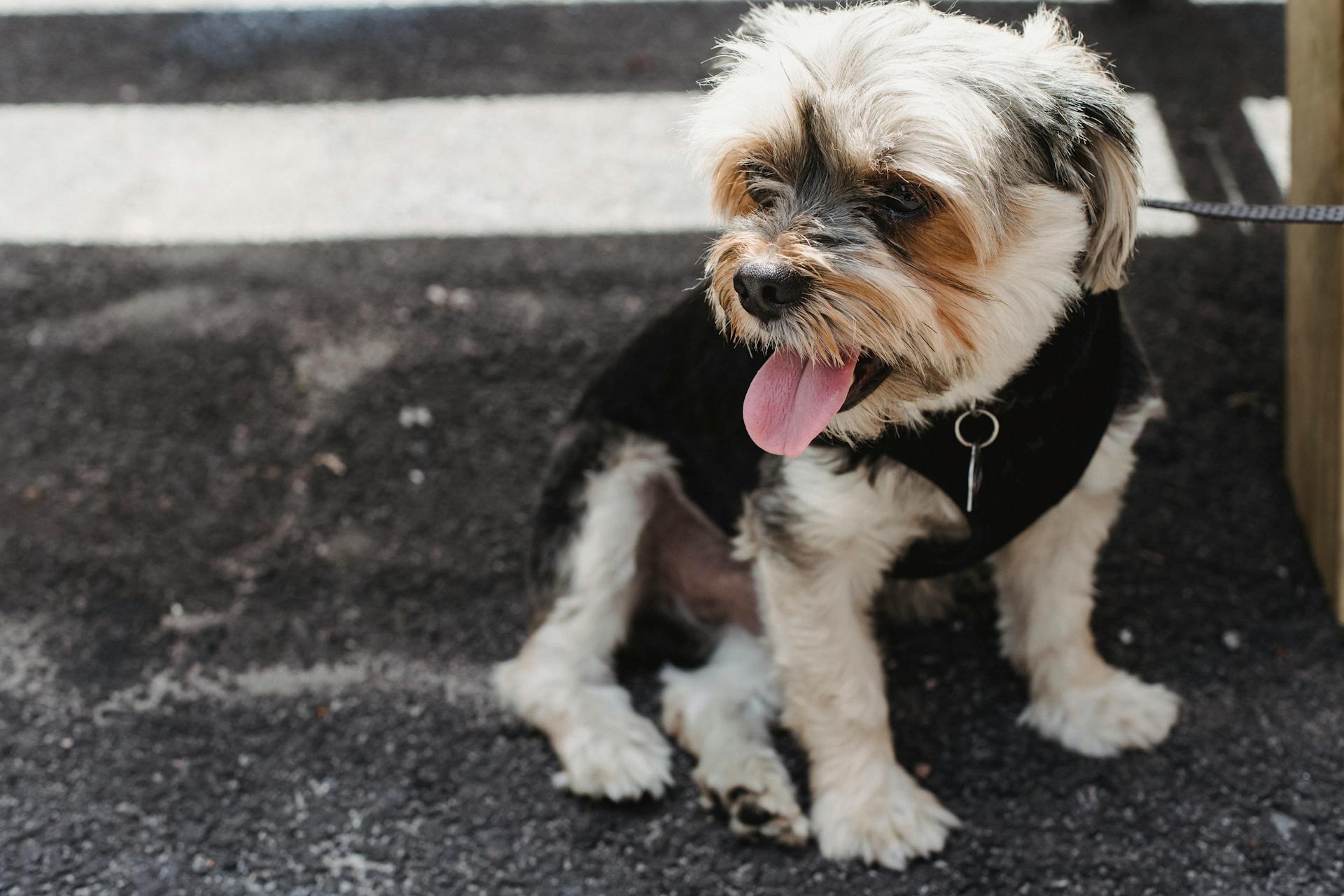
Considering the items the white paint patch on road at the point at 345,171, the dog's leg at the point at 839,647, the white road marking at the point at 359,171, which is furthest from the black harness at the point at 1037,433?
the white paint patch on road at the point at 345,171

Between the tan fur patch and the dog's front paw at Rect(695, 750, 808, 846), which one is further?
the dog's front paw at Rect(695, 750, 808, 846)

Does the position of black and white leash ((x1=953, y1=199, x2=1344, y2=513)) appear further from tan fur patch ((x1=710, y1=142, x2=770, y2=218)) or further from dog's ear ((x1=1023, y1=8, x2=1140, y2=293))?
tan fur patch ((x1=710, y1=142, x2=770, y2=218))

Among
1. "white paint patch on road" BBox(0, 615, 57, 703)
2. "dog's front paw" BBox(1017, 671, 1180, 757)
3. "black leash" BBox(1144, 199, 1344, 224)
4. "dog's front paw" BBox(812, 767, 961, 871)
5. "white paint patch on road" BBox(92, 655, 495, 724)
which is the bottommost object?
"white paint patch on road" BBox(0, 615, 57, 703)

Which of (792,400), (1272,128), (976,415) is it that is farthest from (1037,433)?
(1272,128)

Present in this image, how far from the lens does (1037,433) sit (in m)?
2.57

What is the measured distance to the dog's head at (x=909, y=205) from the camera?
7.18 feet

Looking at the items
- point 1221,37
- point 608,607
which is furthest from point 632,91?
point 608,607

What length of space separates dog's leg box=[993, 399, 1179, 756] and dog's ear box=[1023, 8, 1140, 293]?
0.78 metres

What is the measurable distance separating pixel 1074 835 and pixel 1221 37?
15.6 ft

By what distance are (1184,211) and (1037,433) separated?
2.49 ft

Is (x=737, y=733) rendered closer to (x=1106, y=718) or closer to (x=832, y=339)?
(x=1106, y=718)

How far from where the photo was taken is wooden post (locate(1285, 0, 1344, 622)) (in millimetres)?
3287

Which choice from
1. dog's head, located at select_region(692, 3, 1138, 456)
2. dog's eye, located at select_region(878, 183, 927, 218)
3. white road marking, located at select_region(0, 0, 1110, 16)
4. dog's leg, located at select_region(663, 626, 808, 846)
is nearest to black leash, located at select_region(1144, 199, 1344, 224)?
dog's head, located at select_region(692, 3, 1138, 456)

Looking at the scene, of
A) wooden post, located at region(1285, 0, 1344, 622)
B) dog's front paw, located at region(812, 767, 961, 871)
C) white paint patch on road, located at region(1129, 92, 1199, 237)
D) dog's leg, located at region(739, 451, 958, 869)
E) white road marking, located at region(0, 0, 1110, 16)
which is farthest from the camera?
white road marking, located at region(0, 0, 1110, 16)
